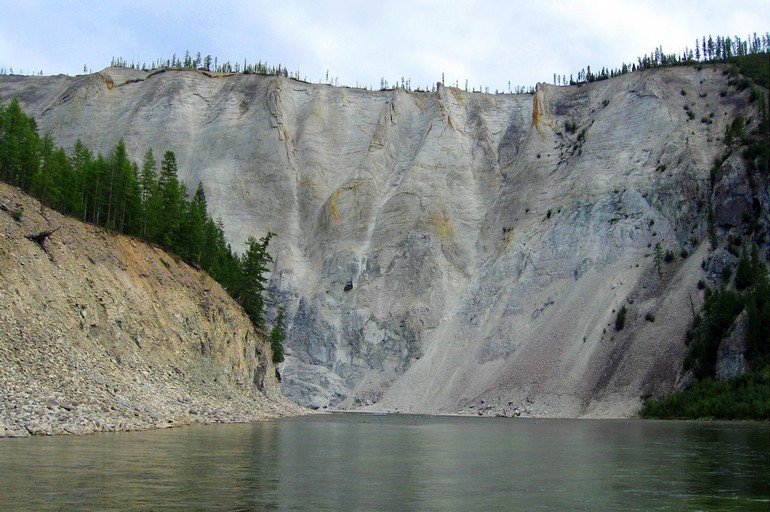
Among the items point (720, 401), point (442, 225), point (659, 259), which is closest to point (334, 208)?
point (442, 225)

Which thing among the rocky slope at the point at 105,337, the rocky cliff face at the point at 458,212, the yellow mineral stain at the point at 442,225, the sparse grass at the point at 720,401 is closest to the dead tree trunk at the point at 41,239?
the rocky slope at the point at 105,337

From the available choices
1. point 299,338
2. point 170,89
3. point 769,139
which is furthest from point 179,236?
point 170,89

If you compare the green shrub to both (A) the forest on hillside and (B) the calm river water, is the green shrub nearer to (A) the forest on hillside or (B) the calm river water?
(A) the forest on hillside

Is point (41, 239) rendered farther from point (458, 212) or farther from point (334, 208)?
point (458, 212)

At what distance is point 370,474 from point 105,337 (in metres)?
25.8

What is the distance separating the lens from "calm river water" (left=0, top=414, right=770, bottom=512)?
55.1ft

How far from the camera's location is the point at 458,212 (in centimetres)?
11356

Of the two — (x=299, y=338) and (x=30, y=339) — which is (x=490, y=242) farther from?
(x=30, y=339)

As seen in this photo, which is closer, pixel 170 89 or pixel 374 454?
pixel 374 454

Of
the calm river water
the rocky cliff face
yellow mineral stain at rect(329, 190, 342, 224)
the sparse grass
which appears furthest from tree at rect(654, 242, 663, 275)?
yellow mineral stain at rect(329, 190, 342, 224)

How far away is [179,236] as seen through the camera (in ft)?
216

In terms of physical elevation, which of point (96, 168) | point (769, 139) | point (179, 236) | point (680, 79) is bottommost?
point (179, 236)

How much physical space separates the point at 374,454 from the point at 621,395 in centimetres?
4708

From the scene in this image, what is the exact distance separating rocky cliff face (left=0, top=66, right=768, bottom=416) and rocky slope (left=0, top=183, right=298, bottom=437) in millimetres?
32474
